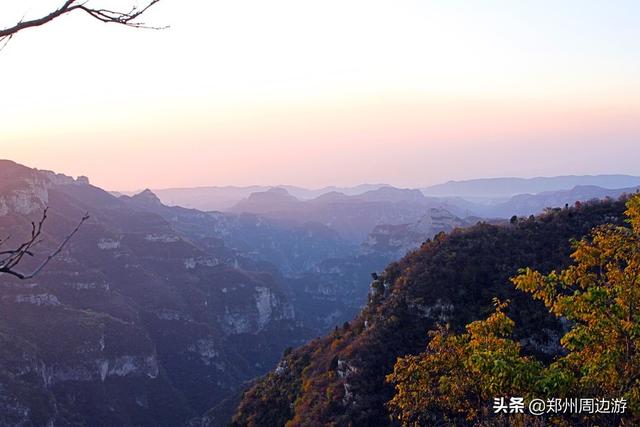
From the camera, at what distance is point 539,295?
36.1ft

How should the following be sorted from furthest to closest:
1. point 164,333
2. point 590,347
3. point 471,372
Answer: point 164,333, point 471,372, point 590,347

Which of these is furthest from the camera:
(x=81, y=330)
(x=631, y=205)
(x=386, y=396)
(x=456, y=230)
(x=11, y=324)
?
(x=81, y=330)

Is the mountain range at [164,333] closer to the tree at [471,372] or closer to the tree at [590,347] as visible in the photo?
the tree at [471,372]

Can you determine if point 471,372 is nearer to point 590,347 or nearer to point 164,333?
point 590,347

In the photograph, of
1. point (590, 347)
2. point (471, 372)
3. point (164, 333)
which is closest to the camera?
point (590, 347)

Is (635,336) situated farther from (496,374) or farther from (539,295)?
(496,374)

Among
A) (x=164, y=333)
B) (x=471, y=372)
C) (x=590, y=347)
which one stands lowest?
(x=164, y=333)

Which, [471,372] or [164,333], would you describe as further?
[164,333]

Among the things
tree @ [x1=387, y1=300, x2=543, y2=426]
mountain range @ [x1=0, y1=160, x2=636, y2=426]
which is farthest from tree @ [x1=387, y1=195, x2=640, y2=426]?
mountain range @ [x1=0, y1=160, x2=636, y2=426]

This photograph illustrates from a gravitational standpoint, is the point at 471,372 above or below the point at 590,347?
below

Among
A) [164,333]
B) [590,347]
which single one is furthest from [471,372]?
[164,333]

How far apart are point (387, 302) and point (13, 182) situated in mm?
180691

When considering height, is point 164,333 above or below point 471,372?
below

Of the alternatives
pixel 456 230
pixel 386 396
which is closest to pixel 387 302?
pixel 386 396
